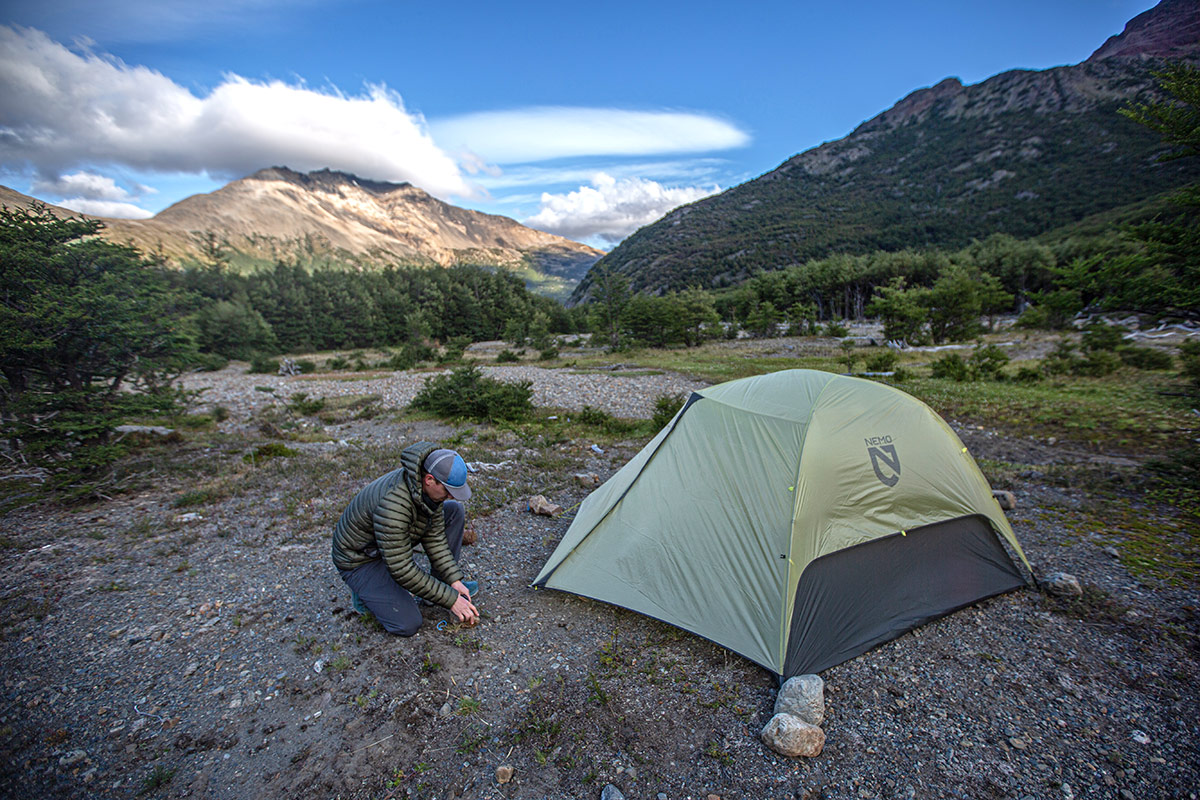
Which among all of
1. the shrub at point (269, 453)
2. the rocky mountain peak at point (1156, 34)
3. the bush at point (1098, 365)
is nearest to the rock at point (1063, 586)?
the shrub at point (269, 453)

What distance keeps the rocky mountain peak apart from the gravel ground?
150 meters

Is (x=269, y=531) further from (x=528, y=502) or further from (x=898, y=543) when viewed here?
(x=898, y=543)

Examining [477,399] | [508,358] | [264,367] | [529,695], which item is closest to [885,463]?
[529,695]

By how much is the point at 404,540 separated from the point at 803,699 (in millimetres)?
3359

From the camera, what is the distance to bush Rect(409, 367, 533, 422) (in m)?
13.6

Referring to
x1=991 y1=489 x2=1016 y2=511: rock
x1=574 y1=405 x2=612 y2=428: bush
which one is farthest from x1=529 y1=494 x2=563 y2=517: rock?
x1=991 y1=489 x2=1016 y2=511: rock

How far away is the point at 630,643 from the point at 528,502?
11.5ft

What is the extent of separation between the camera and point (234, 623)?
449 centimetres

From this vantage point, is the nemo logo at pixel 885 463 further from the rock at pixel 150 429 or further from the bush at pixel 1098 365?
the bush at pixel 1098 365

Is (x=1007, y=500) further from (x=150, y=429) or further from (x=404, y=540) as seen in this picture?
(x=150, y=429)

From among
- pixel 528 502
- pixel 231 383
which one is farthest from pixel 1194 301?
pixel 231 383

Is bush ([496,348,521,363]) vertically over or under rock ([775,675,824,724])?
under

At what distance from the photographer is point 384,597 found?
415cm

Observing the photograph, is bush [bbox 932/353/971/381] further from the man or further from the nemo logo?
the man
